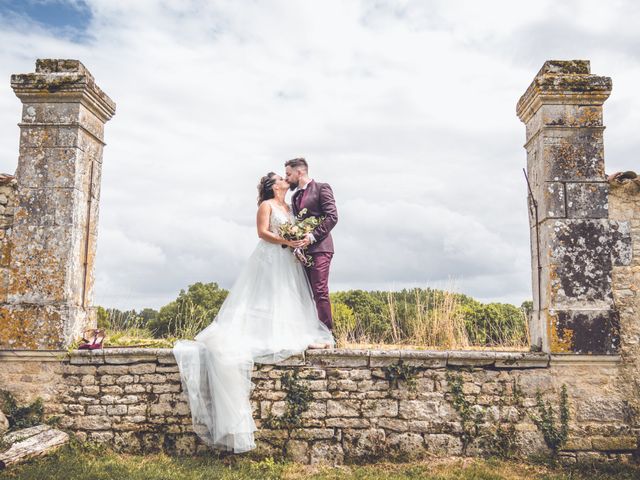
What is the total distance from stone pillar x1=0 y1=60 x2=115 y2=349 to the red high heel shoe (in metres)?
0.11

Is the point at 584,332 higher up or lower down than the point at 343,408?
higher up

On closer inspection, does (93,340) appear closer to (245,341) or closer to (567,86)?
(245,341)

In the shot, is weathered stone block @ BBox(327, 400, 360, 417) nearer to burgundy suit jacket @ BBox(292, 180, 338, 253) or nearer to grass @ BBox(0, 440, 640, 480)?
grass @ BBox(0, 440, 640, 480)

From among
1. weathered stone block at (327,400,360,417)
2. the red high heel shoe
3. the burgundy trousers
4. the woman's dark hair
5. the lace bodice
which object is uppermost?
the woman's dark hair

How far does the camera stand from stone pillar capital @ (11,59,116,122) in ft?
20.0

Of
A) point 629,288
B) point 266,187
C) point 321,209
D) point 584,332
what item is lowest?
point 584,332

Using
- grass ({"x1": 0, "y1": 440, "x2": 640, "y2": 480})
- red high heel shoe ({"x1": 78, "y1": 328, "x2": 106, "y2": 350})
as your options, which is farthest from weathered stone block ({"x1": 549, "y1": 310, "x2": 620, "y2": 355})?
red high heel shoe ({"x1": 78, "y1": 328, "x2": 106, "y2": 350})

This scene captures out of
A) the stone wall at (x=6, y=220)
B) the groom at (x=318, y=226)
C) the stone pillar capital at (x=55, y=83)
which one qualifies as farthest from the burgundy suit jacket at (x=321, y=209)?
the stone wall at (x=6, y=220)

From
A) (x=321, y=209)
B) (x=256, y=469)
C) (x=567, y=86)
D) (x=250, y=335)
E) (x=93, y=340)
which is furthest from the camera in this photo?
(x=321, y=209)

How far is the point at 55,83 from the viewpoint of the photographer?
20.0ft

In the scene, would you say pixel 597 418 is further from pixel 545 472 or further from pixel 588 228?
pixel 588 228

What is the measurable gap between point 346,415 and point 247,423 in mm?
972

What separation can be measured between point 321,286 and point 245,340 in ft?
3.23

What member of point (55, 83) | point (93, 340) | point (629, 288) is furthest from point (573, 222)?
point (55, 83)
